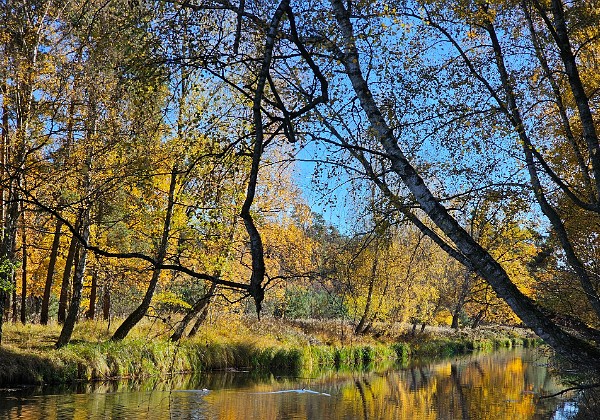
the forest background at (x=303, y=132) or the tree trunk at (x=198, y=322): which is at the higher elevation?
the forest background at (x=303, y=132)

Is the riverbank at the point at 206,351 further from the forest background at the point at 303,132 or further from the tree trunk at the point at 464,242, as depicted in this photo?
the tree trunk at the point at 464,242

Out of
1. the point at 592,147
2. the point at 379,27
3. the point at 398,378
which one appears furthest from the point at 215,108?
the point at 398,378

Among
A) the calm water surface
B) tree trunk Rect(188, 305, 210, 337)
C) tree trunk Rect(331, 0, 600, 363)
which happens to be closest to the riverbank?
tree trunk Rect(188, 305, 210, 337)

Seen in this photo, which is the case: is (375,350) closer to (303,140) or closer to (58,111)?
(58,111)

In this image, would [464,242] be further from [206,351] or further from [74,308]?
[206,351]

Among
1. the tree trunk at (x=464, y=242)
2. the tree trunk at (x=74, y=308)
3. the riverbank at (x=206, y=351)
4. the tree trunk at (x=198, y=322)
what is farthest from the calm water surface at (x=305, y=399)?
the tree trunk at (x=464, y=242)

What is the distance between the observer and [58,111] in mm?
13703

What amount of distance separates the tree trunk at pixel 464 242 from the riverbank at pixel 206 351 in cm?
374

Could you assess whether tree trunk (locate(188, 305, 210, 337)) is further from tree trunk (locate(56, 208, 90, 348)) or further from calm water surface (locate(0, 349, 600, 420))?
tree trunk (locate(56, 208, 90, 348))

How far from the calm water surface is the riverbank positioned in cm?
69

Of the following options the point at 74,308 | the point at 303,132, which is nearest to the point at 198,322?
the point at 74,308

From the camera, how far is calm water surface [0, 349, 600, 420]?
10758 mm

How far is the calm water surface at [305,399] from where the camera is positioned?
35.3 ft

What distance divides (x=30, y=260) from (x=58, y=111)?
15458 millimetres
